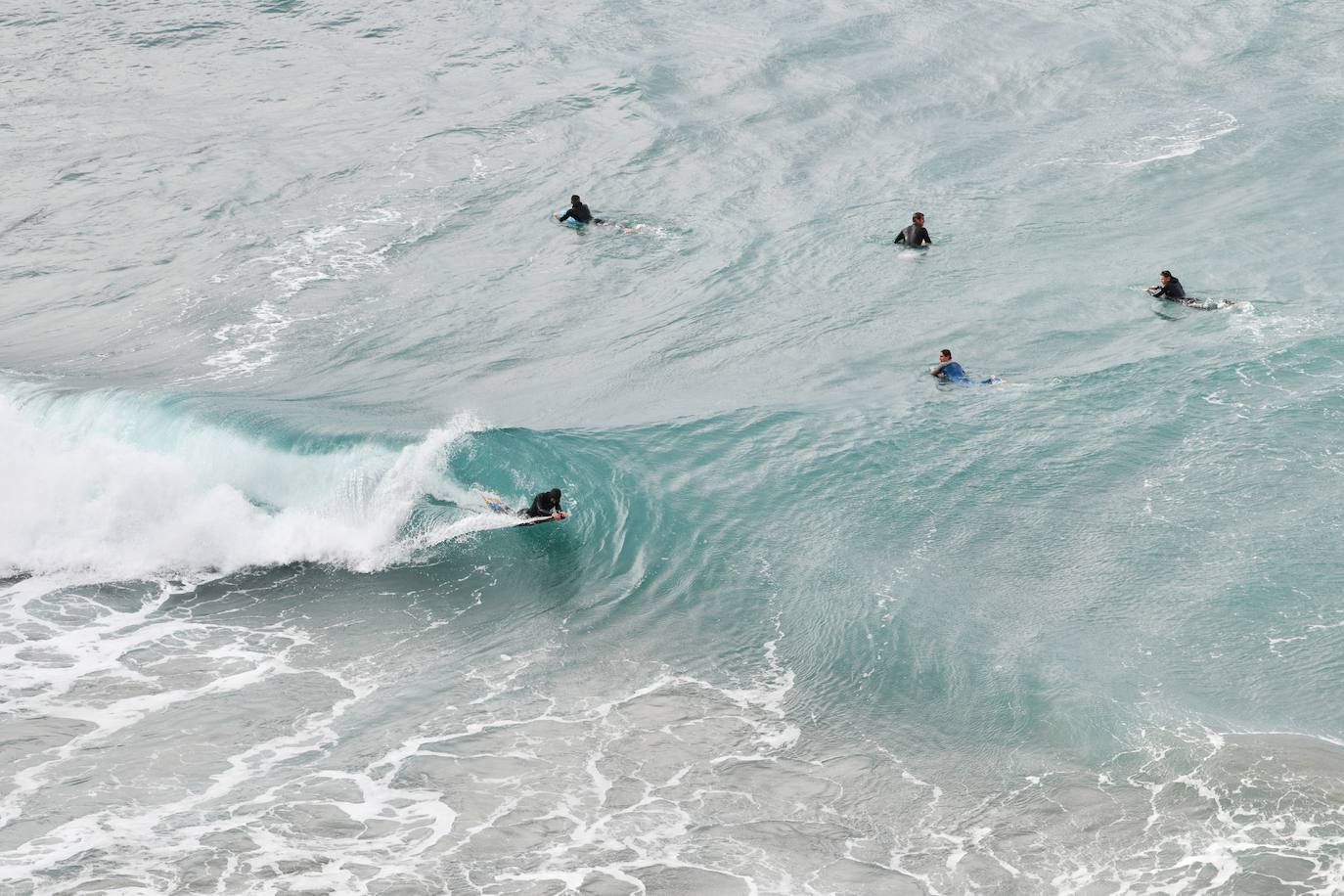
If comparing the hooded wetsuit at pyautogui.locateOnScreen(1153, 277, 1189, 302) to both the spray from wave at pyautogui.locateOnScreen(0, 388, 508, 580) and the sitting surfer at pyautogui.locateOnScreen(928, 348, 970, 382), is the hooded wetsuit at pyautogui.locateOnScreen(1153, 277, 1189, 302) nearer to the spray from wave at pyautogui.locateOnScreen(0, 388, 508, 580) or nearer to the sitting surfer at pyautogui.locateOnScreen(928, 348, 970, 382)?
the sitting surfer at pyautogui.locateOnScreen(928, 348, 970, 382)

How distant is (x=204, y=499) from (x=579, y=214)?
50.4ft

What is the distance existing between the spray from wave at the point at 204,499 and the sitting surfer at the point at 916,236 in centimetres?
1367

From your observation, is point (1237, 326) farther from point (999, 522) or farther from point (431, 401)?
point (431, 401)

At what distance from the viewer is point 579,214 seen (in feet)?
117

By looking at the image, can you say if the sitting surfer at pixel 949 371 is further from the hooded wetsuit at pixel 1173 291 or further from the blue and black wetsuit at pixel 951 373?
the hooded wetsuit at pixel 1173 291

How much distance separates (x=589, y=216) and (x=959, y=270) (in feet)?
34.4

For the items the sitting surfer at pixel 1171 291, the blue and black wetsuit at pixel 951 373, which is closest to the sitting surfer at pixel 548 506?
the blue and black wetsuit at pixel 951 373

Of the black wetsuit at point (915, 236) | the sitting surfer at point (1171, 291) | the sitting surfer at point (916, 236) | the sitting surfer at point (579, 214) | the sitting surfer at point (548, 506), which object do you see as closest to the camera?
the sitting surfer at point (548, 506)

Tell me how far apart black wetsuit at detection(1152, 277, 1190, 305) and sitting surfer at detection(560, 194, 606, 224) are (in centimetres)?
1509

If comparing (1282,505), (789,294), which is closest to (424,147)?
(789,294)

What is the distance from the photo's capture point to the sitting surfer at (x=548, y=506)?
76.5 ft

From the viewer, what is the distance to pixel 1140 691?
18094 mm

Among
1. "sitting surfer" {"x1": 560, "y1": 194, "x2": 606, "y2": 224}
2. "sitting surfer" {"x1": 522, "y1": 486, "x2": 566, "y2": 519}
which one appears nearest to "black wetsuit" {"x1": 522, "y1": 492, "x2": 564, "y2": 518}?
"sitting surfer" {"x1": 522, "y1": 486, "x2": 566, "y2": 519}

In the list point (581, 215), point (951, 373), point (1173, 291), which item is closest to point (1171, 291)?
point (1173, 291)
